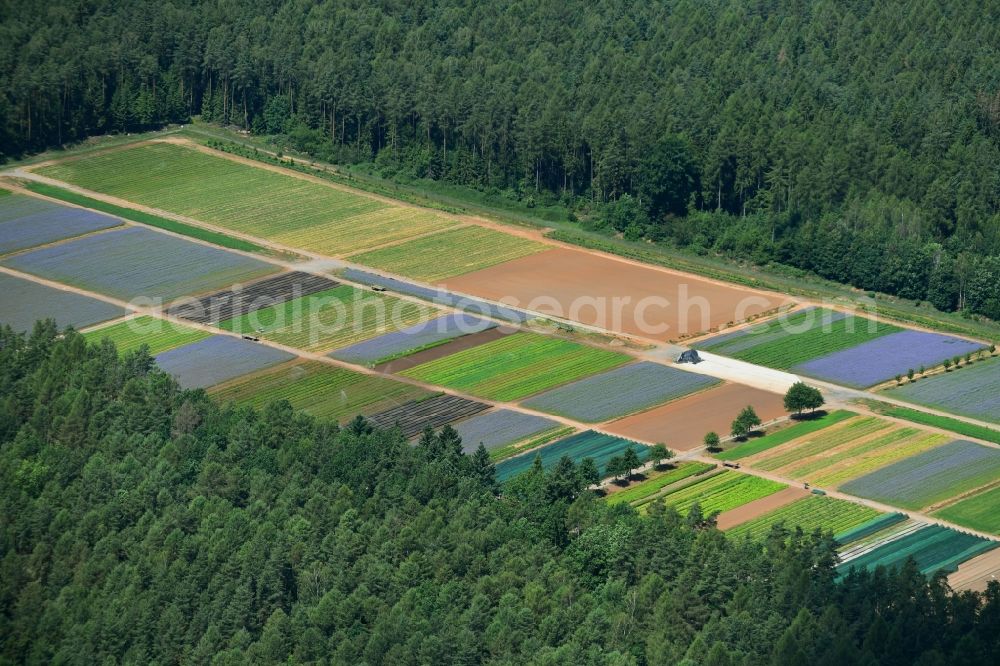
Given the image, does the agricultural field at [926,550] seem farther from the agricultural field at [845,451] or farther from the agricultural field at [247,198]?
the agricultural field at [247,198]

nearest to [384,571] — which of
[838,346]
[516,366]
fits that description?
[516,366]

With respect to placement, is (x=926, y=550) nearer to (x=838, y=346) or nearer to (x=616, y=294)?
(x=838, y=346)

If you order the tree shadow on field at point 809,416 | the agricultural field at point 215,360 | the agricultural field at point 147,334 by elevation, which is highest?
the tree shadow on field at point 809,416

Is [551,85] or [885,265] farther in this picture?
[551,85]

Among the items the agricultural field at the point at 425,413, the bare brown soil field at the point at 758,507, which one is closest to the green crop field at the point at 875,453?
the bare brown soil field at the point at 758,507

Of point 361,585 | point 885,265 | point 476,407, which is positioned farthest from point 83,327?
point 885,265

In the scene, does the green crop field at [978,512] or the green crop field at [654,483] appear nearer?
the green crop field at [978,512]

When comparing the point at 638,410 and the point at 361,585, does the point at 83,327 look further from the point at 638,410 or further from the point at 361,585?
the point at 361,585
